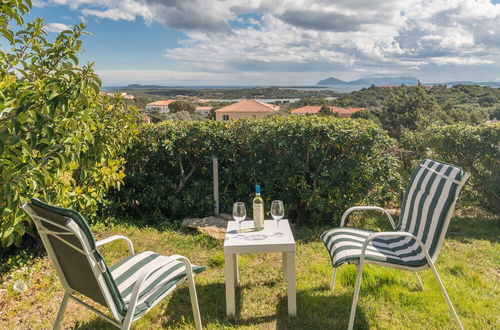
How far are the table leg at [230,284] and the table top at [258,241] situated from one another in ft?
0.23

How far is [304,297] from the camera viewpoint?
285 centimetres

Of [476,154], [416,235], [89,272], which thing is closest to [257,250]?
[89,272]

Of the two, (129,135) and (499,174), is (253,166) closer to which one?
(129,135)

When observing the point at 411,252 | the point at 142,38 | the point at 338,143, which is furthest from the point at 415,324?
the point at 142,38

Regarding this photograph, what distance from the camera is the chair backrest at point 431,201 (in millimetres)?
2369

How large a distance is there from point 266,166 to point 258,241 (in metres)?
2.28

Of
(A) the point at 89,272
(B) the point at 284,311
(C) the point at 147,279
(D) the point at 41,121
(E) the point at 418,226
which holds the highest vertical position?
(D) the point at 41,121

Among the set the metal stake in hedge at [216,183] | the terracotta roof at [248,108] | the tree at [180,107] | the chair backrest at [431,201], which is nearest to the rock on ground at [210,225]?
the metal stake in hedge at [216,183]

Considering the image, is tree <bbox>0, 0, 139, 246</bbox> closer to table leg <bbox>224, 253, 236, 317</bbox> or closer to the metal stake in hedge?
the metal stake in hedge

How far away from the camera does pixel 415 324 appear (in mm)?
2432

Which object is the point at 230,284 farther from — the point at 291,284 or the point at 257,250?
the point at 291,284

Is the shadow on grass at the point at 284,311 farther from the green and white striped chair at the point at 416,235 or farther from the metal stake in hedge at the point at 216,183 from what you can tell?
the metal stake in hedge at the point at 216,183

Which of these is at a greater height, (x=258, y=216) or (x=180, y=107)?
(x=258, y=216)

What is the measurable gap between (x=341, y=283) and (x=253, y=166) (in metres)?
2.22
